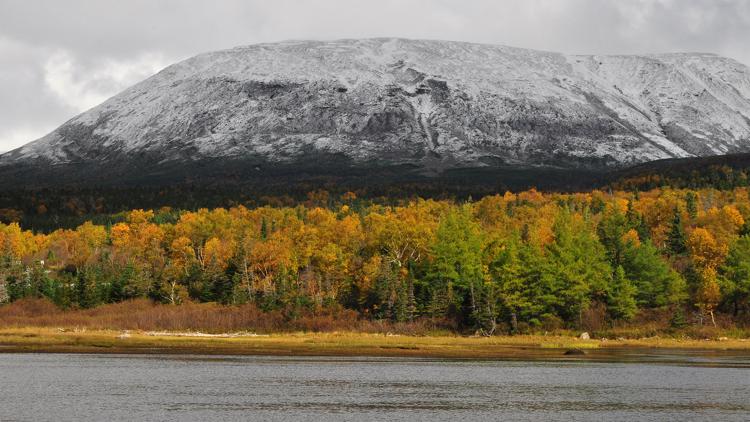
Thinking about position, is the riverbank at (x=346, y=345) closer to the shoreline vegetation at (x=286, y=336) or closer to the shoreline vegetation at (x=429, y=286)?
the shoreline vegetation at (x=286, y=336)

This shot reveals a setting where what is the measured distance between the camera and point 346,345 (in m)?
118

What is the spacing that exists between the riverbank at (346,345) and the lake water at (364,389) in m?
9.76

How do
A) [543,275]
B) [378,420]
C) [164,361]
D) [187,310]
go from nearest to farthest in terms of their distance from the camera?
[378,420] < [164,361] < [543,275] < [187,310]

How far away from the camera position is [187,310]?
149625 millimetres

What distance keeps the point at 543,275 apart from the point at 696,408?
65.4 meters

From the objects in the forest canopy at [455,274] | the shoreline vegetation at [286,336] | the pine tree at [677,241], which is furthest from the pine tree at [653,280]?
the pine tree at [677,241]

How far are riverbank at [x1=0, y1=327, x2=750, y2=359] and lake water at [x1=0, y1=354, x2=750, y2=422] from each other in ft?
32.0

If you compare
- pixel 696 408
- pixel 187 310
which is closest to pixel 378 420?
pixel 696 408

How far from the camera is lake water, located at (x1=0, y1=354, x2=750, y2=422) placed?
61219 mm

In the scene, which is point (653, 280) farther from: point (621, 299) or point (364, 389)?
point (364, 389)

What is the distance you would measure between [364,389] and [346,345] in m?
44.2

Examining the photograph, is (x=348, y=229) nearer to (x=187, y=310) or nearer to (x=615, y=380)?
(x=187, y=310)

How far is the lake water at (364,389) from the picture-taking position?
61.2 metres

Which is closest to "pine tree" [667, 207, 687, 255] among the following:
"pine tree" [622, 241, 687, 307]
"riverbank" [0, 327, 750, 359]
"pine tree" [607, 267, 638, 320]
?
"pine tree" [622, 241, 687, 307]
